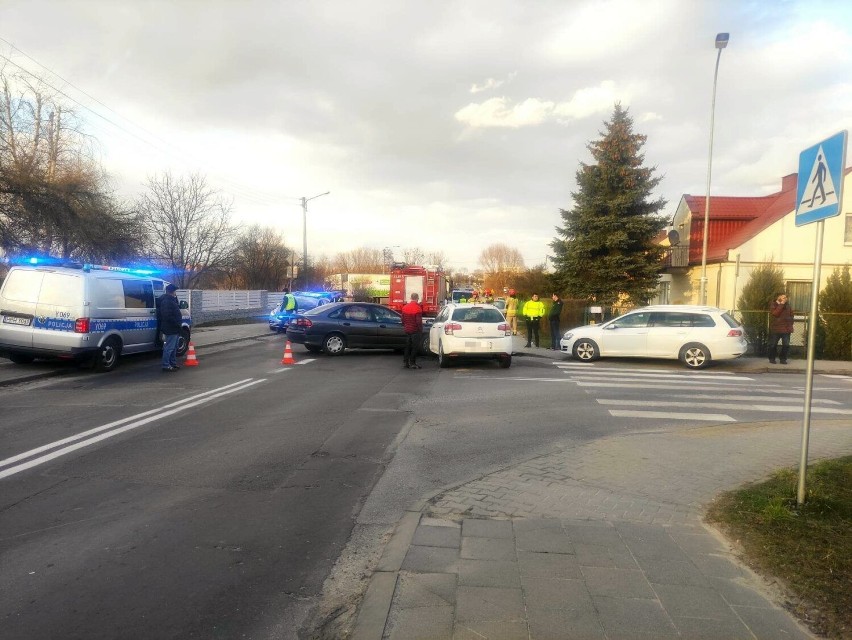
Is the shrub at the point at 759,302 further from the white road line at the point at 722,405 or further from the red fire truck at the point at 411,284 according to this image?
the red fire truck at the point at 411,284

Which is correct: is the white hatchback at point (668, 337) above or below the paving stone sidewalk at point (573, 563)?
above

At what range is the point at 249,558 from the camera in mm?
4117

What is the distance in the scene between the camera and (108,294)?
1326 centimetres

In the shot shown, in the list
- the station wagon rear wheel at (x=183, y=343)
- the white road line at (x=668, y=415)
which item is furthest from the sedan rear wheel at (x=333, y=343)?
the white road line at (x=668, y=415)

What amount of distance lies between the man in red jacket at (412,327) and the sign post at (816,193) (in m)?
9.82

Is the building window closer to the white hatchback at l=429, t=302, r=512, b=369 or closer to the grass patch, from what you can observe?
the white hatchback at l=429, t=302, r=512, b=369

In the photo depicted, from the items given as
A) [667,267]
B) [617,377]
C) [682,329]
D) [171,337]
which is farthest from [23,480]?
[667,267]

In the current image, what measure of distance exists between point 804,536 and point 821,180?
271 cm

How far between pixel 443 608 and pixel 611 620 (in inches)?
34.6

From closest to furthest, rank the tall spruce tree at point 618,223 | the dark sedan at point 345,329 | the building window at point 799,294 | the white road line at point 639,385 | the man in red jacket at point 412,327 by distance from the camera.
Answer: the white road line at point 639,385, the man in red jacket at point 412,327, the dark sedan at point 345,329, the building window at point 799,294, the tall spruce tree at point 618,223

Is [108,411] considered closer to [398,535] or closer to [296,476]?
[296,476]

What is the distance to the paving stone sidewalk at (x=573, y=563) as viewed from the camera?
320cm

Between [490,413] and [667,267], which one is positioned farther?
[667,267]

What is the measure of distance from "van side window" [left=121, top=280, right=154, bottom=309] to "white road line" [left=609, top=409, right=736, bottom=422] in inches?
425
